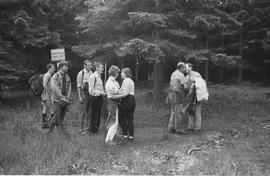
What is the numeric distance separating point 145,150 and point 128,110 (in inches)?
44.9

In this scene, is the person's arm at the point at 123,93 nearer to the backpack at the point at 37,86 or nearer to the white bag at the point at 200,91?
the white bag at the point at 200,91

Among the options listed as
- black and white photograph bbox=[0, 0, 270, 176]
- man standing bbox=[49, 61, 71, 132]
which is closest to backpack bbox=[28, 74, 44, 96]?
black and white photograph bbox=[0, 0, 270, 176]

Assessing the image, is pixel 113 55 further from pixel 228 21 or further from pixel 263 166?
pixel 263 166

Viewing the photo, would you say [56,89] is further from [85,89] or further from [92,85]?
[85,89]

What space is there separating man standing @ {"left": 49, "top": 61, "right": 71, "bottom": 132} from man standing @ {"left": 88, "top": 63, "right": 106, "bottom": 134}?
641 millimetres

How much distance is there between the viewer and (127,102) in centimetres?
764

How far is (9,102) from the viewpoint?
639 inches

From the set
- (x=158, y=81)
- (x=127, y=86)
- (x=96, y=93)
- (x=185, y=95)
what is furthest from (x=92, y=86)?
(x=158, y=81)

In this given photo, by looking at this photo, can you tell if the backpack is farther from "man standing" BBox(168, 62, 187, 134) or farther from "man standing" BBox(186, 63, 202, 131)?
"man standing" BBox(186, 63, 202, 131)

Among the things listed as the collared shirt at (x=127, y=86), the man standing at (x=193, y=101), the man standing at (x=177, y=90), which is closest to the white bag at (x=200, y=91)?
the man standing at (x=193, y=101)

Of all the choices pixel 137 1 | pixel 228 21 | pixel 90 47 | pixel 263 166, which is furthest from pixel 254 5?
pixel 263 166

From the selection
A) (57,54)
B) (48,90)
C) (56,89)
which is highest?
(57,54)

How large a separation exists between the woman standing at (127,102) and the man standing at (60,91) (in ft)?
4.33

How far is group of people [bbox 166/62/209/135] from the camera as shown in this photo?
8641 mm
